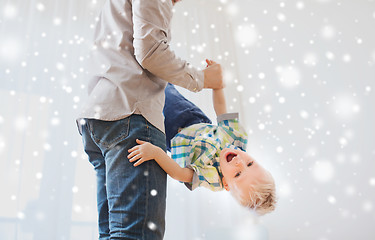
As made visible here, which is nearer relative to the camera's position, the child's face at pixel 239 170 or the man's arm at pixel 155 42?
the man's arm at pixel 155 42

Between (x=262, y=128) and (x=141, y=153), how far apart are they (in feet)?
6.21

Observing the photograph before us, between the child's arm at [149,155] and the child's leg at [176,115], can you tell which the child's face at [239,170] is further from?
the child's arm at [149,155]

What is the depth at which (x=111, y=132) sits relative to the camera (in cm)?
75

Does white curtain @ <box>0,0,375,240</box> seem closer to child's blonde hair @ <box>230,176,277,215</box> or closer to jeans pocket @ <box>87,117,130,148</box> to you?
child's blonde hair @ <box>230,176,277,215</box>

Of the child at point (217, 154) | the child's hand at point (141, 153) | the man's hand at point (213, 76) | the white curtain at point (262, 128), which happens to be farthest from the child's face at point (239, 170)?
the white curtain at point (262, 128)

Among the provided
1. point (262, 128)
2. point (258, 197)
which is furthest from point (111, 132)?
point (262, 128)

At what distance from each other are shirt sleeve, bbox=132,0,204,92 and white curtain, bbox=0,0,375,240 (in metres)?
1.24

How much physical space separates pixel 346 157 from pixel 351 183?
0.48 ft

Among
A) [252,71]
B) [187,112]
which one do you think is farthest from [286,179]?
[187,112]

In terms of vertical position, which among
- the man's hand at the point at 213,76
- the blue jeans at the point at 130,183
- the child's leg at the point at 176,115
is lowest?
the blue jeans at the point at 130,183

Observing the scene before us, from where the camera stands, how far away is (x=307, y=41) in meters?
2.15

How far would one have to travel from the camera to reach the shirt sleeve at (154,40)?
2.50ft

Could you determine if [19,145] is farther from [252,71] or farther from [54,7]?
[252,71]

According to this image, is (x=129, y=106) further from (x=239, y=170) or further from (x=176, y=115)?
(x=239, y=170)
